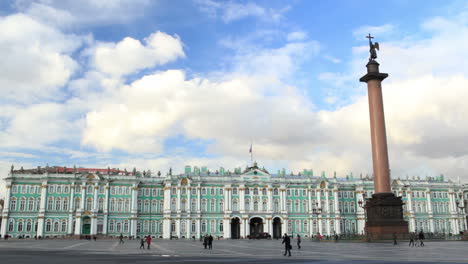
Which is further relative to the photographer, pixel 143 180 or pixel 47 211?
pixel 143 180

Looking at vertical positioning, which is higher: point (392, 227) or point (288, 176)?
point (288, 176)

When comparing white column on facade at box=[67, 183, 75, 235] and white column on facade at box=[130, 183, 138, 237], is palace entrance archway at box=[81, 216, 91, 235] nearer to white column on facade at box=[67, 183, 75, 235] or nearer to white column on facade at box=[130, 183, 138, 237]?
white column on facade at box=[67, 183, 75, 235]

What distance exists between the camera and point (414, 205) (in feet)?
334

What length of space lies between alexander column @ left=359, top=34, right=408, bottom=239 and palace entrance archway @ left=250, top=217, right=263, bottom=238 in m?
48.2

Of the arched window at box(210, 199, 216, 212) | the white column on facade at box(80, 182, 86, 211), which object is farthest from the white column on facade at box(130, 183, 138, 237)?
the arched window at box(210, 199, 216, 212)

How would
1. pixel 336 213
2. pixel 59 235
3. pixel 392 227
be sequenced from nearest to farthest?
pixel 392 227 → pixel 59 235 → pixel 336 213

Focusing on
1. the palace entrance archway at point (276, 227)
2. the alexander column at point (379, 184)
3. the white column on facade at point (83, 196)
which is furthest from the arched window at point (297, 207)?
the alexander column at point (379, 184)

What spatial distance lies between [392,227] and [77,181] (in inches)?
2499

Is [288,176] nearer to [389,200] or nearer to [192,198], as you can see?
[192,198]

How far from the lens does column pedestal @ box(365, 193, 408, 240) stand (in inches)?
1742

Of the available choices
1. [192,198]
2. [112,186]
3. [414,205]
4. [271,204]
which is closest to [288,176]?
[271,204]

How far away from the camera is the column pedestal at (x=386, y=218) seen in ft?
145

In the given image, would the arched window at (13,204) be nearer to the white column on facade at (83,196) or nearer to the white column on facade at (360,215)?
the white column on facade at (83,196)

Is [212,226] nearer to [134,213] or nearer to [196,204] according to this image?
[196,204]
